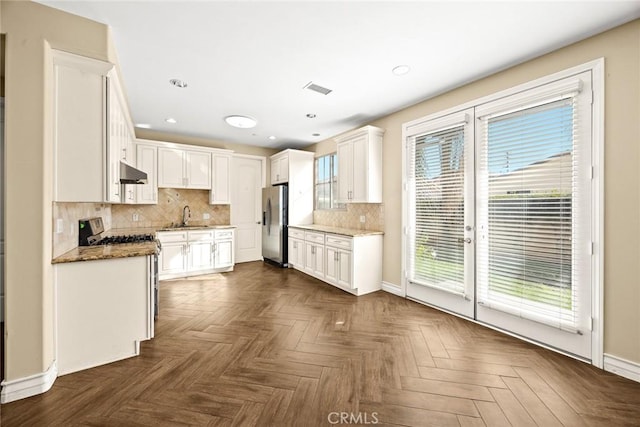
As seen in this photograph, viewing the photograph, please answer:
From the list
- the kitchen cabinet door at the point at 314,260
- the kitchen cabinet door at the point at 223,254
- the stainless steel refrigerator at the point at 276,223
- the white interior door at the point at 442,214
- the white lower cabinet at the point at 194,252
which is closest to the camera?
the white interior door at the point at 442,214

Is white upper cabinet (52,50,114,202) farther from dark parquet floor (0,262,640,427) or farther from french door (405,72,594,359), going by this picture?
french door (405,72,594,359)

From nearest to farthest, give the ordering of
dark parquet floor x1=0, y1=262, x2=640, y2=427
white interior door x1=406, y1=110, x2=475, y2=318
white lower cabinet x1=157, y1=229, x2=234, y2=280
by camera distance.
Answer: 1. dark parquet floor x1=0, y1=262, x2=640, y2=427
2. white interior door x1=406, y1=110, x2=475, y2=318
3. white lower cabinet x1=157, y1=229, x2=234, y2=280

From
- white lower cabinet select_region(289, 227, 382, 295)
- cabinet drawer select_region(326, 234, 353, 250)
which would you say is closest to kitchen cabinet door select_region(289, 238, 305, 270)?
white lower cabinet select_region(289, 227, 382, 295)

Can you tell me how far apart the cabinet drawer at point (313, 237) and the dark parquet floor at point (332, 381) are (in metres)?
1.67

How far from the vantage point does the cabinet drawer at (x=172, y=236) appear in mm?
4539

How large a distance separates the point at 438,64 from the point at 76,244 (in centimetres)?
396

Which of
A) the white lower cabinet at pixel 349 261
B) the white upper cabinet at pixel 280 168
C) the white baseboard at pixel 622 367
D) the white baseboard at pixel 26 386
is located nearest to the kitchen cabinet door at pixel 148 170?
the white upper cabinet at pixel 280 168

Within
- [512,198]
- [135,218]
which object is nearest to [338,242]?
[512,198]

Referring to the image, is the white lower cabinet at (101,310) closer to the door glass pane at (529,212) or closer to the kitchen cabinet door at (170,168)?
the kitchen cabinet door at (170,168)

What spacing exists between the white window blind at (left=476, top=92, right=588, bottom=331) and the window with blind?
269 cm

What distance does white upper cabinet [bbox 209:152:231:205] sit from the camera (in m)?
5.28

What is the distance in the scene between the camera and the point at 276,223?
18.4 feet

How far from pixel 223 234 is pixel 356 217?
257 centimetres

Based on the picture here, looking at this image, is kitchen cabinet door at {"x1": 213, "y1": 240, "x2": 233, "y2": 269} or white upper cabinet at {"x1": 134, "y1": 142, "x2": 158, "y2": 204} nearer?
white upper cabinet at {"x1": 134, "y1": 142, "x2": 158, "y2": 204}
